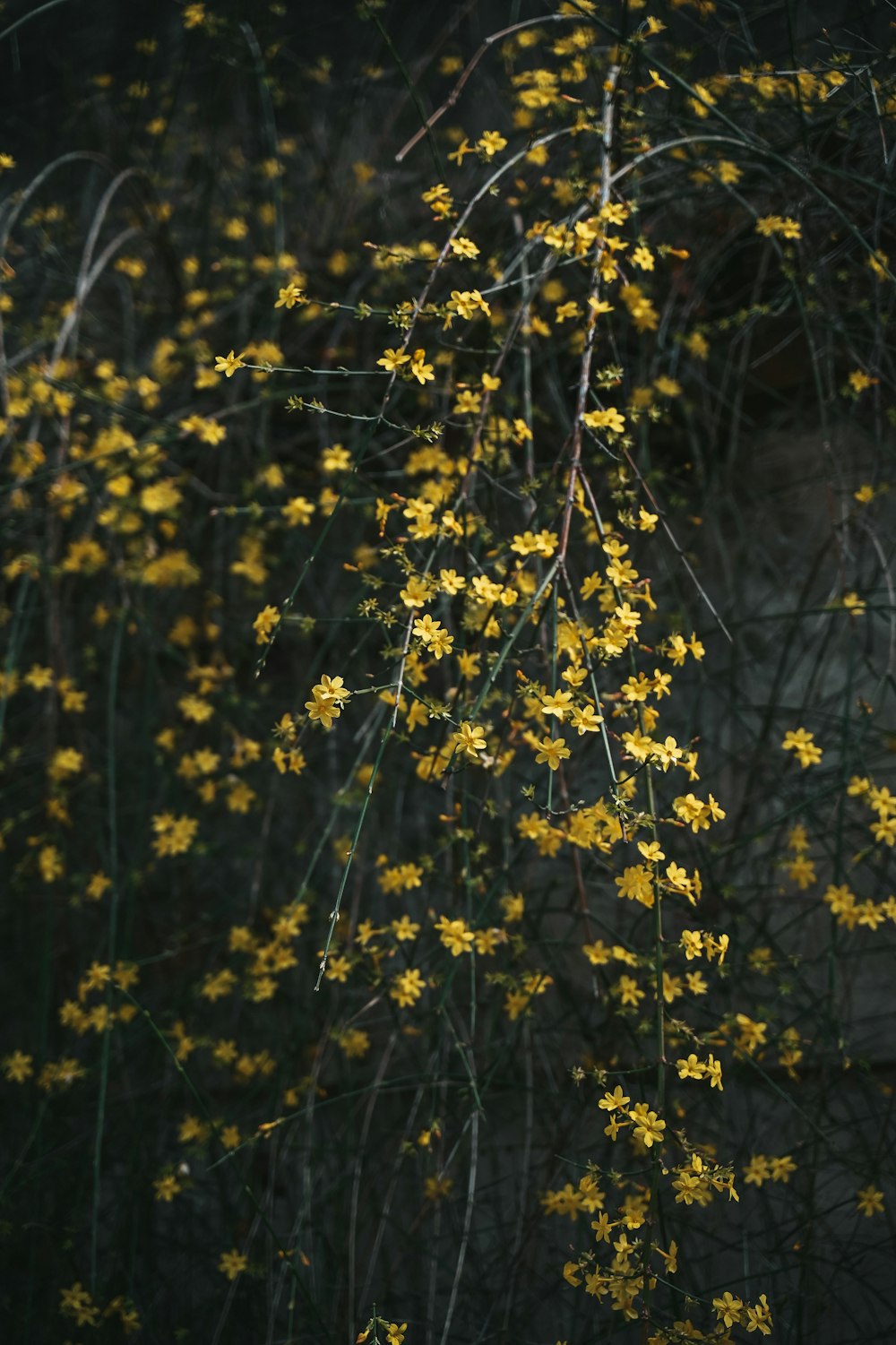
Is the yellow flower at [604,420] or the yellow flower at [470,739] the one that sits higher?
the yellow flower at [604,420]

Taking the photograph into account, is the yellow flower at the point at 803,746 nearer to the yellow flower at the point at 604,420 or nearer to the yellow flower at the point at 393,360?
the yellow flower at the point at 604,420

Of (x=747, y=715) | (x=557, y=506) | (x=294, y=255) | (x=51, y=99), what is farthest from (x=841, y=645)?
(x=51, y=99)

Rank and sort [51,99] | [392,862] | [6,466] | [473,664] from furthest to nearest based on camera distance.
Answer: [51,99]
[6,466]
[392,862]
[473,664]

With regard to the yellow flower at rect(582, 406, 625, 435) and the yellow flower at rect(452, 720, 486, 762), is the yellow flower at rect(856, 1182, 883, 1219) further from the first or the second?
the yellow flower at rect(582, 406, 625, 435)

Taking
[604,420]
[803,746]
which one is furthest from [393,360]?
[803,746]

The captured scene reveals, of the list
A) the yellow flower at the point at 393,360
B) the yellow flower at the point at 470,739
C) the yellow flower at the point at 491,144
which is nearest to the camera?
the yellow flower at the point at 470,739

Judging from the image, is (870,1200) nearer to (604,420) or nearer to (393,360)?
(604,420)

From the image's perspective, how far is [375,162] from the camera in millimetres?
2449

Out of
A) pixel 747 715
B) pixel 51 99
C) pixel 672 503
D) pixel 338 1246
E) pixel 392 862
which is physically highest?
pixel 51 99

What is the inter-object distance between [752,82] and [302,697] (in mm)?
1186

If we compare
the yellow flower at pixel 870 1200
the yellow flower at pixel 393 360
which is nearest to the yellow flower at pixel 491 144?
the yellow flower at pixel 393 360

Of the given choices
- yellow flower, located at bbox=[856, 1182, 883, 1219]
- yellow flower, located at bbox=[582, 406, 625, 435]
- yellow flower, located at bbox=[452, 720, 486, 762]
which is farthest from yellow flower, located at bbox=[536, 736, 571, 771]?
yellow flower, located at bbox=[856, 1182, 883, 1219]

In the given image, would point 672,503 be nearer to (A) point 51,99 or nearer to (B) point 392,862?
(B) point 392,862

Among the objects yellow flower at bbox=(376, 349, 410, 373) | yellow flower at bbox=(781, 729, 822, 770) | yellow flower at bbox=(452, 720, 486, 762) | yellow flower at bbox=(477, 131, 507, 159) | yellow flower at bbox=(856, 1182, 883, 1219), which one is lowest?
yellow flower at bbox=(856, 1182, 883, 1219)
